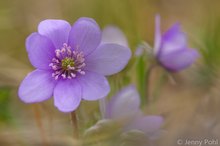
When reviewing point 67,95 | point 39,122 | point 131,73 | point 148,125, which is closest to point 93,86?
point 67,95

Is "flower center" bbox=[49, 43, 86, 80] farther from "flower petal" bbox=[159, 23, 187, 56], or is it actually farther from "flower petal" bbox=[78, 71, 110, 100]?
"flower petal" bbox=[159, 23, 187, 56]

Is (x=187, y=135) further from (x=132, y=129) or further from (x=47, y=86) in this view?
(x=47, y=86)

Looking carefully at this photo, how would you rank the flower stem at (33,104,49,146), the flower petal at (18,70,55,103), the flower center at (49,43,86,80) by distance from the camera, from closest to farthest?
the flower petal at (18,70,55,103) < the flower center at (49,43,86,80) < the flower stem at (33,104,49,146)

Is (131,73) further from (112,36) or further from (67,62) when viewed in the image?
(67,62)

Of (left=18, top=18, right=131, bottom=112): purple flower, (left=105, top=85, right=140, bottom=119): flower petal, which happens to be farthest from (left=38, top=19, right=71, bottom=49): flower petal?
(left=105, top=85, right=140, bottom=119): flower petal

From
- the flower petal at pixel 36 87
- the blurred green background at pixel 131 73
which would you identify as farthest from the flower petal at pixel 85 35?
the blurred green background at pixel 131 73

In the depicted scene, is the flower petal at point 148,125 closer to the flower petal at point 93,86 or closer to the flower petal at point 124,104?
the flower petal at point 124,104
